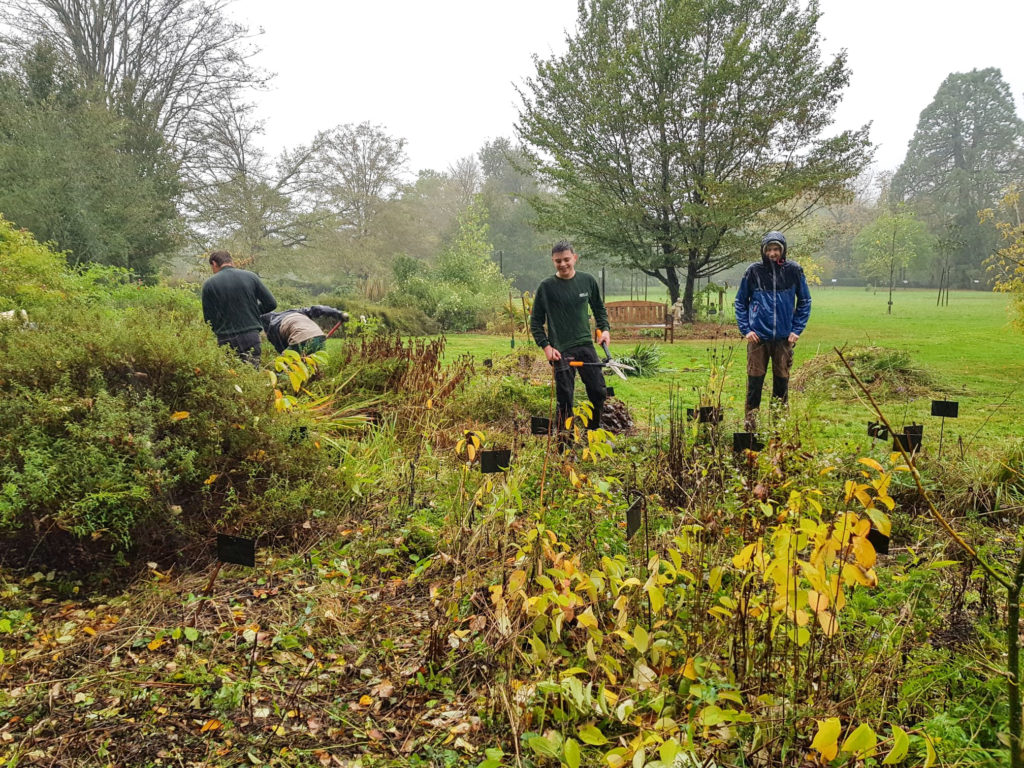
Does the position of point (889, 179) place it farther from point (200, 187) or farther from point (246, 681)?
point (246, 681)

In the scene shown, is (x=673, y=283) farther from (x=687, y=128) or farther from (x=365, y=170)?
(x=365, y=170)

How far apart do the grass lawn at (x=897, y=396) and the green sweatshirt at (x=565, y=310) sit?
0.81 meters

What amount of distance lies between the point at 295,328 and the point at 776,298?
14.3 ft

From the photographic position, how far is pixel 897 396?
20.9 ft

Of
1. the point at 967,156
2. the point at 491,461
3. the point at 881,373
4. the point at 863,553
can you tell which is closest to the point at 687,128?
the point at 881,373

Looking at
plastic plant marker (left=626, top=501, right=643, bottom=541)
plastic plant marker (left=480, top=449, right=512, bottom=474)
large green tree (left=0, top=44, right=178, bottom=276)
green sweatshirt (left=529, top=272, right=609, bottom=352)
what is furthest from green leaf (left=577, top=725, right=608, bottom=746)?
large green tree (left=0, top=44, right=178, bottom=276)

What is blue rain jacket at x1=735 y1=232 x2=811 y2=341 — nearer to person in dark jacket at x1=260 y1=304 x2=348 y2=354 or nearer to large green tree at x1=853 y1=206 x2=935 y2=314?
person in dark jacket at x1=260 y1=304 x2=348 y2=354

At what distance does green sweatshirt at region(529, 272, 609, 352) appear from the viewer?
421cm

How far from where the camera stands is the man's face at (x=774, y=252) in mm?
4324

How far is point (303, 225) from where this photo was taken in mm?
21375

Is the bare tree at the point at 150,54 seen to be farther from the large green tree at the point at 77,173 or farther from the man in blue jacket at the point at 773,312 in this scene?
the man in blue jacket at the point at 773,312

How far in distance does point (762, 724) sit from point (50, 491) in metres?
2.79

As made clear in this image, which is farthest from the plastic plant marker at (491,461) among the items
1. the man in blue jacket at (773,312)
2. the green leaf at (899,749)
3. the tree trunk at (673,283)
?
the tree trunk at (673,283)

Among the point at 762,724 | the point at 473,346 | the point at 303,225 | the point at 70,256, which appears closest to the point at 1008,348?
the point at 473,346
